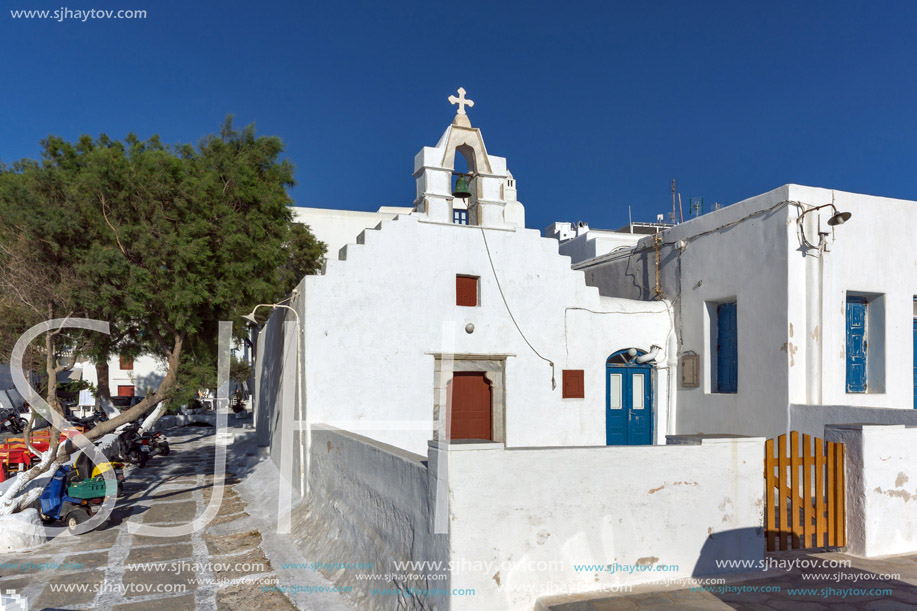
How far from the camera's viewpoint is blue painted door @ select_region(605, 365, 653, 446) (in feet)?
40.9

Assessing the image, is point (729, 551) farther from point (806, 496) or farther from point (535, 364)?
point (535, 364)

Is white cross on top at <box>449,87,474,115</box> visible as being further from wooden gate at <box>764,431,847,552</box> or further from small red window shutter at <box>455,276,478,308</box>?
wooden gate at <box>764,431,847,552</box>

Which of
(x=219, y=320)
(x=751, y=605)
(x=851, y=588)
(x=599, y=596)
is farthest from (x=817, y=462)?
(x=219, y=320)

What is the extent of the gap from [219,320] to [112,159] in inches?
133

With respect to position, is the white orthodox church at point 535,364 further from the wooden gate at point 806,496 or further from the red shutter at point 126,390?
the red shutter at point 126,390

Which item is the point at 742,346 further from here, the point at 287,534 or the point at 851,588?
the point at 287,534

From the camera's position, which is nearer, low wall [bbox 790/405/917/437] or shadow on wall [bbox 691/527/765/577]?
shadow on wall [bbox 691/527/765/577]

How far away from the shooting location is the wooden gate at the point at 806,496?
5949 mm

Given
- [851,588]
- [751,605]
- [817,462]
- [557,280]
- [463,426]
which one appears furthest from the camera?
[557,280]

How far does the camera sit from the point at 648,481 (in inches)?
212

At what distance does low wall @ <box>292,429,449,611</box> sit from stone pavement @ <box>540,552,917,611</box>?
3.56 ft

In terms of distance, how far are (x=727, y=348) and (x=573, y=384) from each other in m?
2.87

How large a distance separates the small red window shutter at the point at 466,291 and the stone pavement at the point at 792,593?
6553 mm

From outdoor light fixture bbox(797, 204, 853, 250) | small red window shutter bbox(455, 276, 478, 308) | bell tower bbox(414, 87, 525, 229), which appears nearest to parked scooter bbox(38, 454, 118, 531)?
small red window shutter bbox(455, 276, 478, 308)
